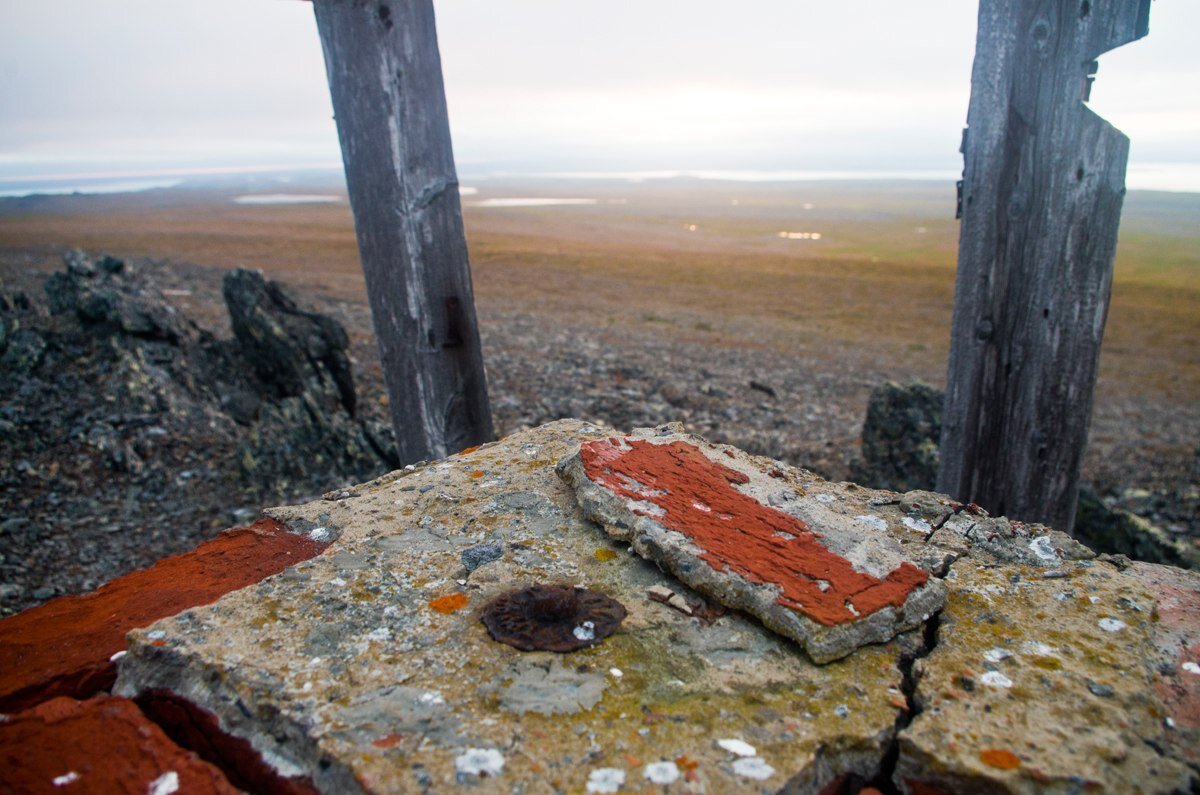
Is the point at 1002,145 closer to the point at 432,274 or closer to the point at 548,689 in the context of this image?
the point at 432,274

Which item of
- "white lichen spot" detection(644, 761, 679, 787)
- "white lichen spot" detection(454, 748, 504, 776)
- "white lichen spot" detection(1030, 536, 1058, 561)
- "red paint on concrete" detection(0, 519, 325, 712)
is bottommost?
"white lichen spot" detection(1030, 536, 1058, 561)

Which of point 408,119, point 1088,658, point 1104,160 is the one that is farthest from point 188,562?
point 1104,160

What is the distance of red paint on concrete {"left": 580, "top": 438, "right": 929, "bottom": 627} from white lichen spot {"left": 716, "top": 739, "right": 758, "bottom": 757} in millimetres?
366

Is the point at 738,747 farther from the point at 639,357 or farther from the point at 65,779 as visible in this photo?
the point at 639,357

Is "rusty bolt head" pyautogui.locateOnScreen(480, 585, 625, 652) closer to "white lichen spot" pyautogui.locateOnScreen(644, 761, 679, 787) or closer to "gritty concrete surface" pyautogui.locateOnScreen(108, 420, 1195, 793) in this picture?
"gritty concrete surface" pyautogui.locateOnScreen(108, 420, 1195, 793)

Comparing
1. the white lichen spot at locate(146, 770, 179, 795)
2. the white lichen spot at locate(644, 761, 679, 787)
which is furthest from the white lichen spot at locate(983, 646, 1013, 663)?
the white lichen spot at locate(146, 770, 179, 795)

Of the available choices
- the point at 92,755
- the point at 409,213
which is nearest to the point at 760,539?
the point at 92,755

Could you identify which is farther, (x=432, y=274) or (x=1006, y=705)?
(x=432, y=274)

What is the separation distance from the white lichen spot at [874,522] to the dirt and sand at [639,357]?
4.00 m

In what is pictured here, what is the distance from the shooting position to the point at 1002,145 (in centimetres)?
269

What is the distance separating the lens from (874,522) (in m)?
2.19

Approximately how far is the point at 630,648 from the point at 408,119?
2.31 m

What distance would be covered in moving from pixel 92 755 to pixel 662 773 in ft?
3.32

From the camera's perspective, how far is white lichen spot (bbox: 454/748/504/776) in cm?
129
